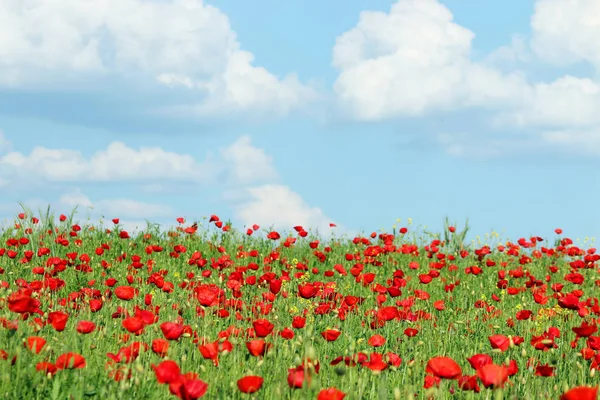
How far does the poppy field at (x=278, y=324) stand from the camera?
3574mm

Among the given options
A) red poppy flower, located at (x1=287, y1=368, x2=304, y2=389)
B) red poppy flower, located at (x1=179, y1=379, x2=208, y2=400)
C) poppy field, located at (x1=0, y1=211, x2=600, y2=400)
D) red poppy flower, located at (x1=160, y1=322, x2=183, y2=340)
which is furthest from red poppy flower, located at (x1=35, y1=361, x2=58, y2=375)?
red poppy flower, located at (x1=287, y1=368, x2=304, y2=389)

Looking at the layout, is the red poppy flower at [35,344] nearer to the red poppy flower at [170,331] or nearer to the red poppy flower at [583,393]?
the red poppy flower at [170,331]

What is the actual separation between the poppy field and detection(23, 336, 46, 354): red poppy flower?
1cm

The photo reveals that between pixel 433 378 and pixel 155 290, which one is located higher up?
pixel 155 290

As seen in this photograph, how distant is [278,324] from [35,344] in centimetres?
258

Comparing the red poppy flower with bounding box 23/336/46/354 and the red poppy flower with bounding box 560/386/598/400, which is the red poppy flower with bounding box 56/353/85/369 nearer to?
the red poppy flower with bounding box 23/336/46/354

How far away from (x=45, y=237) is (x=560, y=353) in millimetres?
7116

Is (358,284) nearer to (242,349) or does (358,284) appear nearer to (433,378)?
(242,349)

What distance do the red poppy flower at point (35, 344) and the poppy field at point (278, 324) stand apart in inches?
0.5

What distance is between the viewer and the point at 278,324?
591 cm

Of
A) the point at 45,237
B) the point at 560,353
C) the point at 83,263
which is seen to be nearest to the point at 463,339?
the point at 560,353

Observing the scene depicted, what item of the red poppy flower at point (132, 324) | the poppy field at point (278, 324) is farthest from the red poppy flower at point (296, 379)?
the red poppy flower at point (132, 324)

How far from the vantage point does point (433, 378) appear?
13.2 ft

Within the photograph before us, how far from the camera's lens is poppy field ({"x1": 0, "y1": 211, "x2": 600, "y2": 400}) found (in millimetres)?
3574
